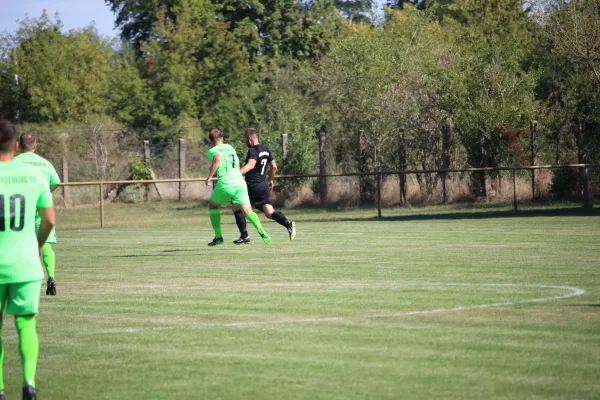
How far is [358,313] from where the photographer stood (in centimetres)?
1078

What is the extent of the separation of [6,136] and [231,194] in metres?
12.9

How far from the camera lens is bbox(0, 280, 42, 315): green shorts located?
714 cm

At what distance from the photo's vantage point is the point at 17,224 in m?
7.18

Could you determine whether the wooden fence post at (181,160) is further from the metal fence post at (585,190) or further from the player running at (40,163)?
the player running at (40,163)

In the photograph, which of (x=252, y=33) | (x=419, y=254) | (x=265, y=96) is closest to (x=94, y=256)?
(x=419, y=254)

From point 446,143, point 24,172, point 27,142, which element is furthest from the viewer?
point 446,143

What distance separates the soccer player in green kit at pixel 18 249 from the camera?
709 centimetres

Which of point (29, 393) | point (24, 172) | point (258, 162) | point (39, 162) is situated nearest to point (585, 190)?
point (258, 162)

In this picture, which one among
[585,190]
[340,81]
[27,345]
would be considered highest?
[340,81]

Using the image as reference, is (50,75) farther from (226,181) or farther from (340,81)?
(226,181)

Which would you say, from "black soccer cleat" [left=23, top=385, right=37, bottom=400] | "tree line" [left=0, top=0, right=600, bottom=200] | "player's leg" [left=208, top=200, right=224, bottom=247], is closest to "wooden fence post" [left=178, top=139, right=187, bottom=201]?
"tree line" [left=0, top=0, right=600, bottom=200]

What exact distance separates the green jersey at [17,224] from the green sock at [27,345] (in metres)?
0.32

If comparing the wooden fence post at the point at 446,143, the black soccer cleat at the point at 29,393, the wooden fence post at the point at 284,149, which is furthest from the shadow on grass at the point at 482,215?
the black soccer cleat at the point at 29,393

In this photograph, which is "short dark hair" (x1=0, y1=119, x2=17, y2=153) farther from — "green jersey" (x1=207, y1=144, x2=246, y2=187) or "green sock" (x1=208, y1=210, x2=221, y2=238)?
"green sock" (x1=208, y1=210, x2=221, y2=238)
